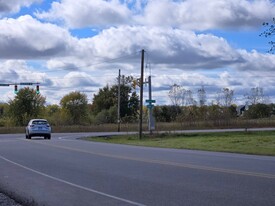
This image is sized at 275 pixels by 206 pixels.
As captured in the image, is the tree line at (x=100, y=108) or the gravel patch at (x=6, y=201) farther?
the tree line at (x=100, y=108)

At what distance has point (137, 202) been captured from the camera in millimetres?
9906

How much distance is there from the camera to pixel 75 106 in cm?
11819

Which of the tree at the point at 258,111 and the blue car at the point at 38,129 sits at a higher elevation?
the tree at the point at 258,111

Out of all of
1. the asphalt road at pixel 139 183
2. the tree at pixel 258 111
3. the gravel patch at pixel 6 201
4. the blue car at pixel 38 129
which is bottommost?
the gravel patch at pixel 6 201

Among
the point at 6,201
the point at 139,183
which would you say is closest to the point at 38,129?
the point at 139,183

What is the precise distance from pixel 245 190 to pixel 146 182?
279 centimetres

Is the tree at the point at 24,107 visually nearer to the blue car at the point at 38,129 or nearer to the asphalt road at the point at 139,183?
the blue car at the point at 38,129

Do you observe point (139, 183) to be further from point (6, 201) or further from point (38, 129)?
point (38, 129)

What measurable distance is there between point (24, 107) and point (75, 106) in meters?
17.5

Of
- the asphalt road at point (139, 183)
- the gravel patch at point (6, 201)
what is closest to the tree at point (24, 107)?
the asphalt road at point (139, 183)

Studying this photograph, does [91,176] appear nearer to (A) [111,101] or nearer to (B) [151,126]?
(B) [151,126]

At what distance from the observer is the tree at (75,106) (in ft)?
380

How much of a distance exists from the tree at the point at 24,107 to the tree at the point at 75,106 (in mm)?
11748

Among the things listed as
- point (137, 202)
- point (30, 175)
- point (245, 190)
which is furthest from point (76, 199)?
point (30, 175)
